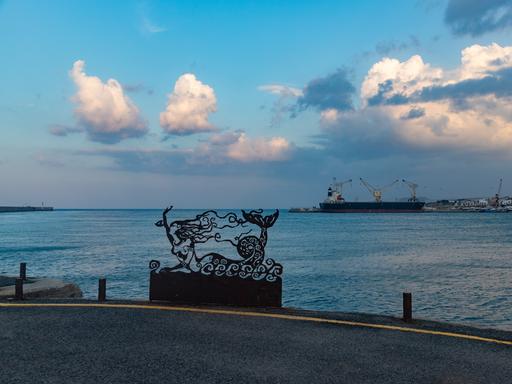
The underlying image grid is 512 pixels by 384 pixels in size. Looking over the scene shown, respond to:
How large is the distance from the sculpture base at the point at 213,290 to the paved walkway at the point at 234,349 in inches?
33.0

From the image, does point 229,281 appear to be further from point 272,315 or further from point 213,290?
point 272,315

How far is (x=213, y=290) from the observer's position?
41.0ft

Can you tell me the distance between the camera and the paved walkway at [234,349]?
7.23m

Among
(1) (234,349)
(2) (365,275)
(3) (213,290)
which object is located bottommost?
(2) (365,275)

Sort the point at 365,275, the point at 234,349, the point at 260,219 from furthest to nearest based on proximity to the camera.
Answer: the point at 365,275, the point at 260,219, the point at 234,349

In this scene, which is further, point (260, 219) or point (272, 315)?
point (260, 219)

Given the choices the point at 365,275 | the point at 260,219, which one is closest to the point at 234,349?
the point at 260,219

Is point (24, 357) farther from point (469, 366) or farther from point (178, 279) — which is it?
point (469, 366)

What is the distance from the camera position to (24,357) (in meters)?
7.98

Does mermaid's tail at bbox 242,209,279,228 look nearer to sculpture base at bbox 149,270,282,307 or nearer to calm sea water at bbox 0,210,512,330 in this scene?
sculpture base at bbox 149,270,282,307

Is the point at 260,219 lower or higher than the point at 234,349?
higher

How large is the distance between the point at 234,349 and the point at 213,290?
407cm

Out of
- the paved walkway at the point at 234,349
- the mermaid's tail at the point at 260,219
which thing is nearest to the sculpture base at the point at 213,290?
the paved walkway at the point at 234,349

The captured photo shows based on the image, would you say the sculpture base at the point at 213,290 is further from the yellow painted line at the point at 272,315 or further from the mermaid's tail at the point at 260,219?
the mermaid's tail at the point at 260,219
